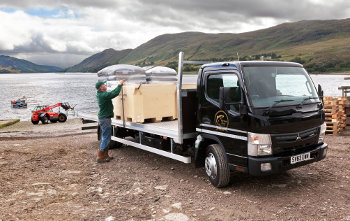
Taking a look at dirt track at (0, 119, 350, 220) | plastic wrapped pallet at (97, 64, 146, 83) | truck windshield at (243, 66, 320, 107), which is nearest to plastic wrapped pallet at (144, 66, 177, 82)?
plastic wrapped pallet at (97, 64, 146, 83)

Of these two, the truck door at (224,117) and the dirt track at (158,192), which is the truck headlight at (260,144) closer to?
the truck door at (224,117)

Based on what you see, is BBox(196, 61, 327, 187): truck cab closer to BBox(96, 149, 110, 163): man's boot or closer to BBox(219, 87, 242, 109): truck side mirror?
BBox(219, 87, 242, 109): truck side mirror

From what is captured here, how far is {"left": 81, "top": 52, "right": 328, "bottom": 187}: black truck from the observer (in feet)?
16.8

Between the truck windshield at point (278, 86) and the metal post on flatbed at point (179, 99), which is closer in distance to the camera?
the truck windshield at point (278, 86)

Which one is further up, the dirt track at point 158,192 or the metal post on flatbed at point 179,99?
→ the metal post on flatbed at point 179,99

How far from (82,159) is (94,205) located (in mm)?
3696

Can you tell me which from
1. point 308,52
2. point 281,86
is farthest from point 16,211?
point 308,52

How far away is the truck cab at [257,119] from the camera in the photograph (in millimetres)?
5105

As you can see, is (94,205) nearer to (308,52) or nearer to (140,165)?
(140,165)

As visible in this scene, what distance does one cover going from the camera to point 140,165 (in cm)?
802

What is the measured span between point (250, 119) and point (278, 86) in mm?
1005

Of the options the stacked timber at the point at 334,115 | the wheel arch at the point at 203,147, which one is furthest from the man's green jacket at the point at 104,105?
the stacked timber at the point at 334,115

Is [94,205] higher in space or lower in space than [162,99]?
lower

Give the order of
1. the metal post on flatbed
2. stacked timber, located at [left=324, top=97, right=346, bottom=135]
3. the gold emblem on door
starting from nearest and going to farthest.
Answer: the gold emblem on door
the metal post on flatbed
stacked timber, located at [left=324, top=97, right=346, bottom=135]
